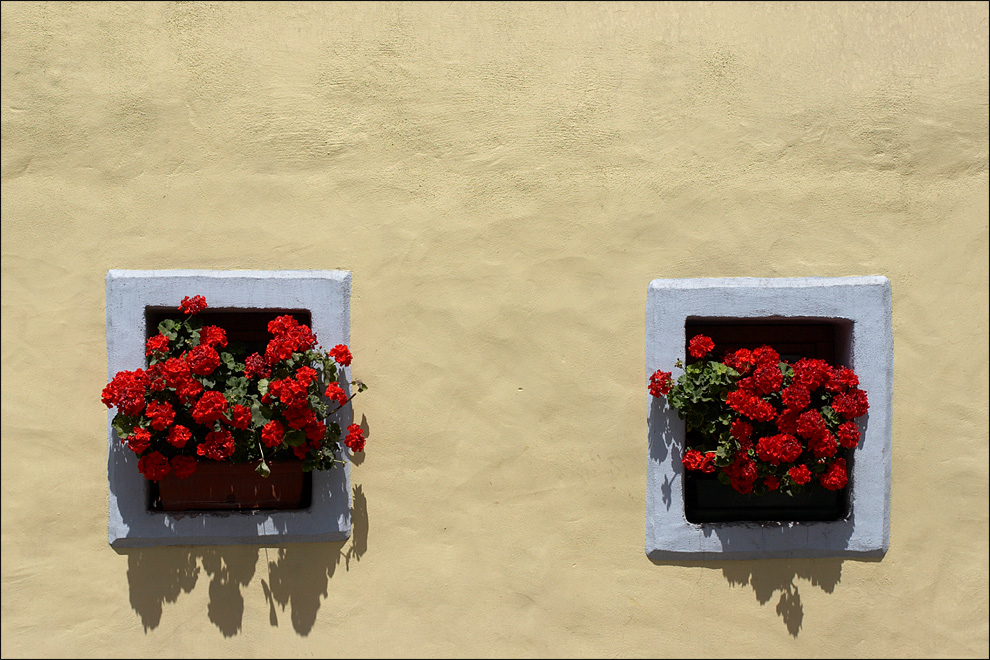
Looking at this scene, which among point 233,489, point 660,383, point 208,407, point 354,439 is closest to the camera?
point 208,407

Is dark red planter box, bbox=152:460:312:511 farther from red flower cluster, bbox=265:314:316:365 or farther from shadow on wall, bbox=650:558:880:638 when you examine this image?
shadow on wall, bbox=650:558:880:638

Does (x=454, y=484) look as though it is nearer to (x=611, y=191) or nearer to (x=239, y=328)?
(x=239, y=328)

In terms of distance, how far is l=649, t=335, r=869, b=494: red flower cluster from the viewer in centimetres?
288

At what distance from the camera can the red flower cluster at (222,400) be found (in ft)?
9.19

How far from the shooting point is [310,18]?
3.09 m

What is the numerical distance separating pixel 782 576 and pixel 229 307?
8.14 feet

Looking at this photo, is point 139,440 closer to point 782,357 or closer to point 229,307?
point 229,307

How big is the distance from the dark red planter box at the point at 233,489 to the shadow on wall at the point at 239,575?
172 mm

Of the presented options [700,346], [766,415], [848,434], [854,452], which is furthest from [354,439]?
[854,452]

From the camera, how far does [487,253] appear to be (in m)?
3.13

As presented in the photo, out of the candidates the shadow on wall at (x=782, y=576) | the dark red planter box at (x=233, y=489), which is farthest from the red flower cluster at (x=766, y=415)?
the dark red planter box at (x=233, y=489)

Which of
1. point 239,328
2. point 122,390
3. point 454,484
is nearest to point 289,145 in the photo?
point 239,328

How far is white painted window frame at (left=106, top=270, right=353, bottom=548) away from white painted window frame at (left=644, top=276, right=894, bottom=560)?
48.8 inches

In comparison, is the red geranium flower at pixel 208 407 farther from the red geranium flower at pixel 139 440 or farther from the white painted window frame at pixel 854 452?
the white painted window frame at pixel 854 452
